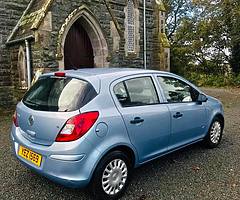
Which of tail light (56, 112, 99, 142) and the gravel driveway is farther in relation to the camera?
the gravel driveway

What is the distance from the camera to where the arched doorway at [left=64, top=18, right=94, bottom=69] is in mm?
11953

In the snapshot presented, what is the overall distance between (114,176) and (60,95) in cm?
128

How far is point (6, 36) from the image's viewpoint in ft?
35.0

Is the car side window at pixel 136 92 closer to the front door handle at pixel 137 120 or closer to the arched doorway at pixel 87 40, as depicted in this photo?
the front door handle at pixel 137 120

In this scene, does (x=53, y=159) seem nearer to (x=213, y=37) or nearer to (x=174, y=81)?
(x=174, y=81)

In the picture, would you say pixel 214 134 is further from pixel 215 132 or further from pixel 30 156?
pixel 30 156

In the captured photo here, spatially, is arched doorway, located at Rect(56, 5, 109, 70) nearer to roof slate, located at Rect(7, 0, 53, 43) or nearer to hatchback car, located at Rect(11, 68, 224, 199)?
roof slate, located at Rect(7, 0, 53, 43)

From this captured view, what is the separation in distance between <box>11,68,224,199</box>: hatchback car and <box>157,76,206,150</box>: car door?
24mm

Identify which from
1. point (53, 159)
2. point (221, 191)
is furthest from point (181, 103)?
point (53, 159)

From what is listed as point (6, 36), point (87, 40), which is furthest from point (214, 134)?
point (6, 36)

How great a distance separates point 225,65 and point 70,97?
23.5m

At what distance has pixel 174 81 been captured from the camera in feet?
16.2

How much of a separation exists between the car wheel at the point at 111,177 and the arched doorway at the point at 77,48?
8660 millimetres

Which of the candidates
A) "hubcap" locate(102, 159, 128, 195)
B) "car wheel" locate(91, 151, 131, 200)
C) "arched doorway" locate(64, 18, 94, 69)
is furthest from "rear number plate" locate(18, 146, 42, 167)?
"arched doorway" locate(64, 18, 94, 69)
